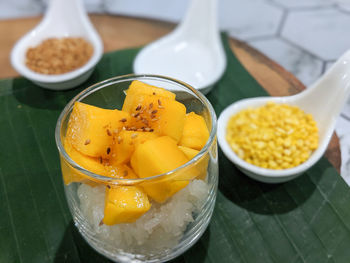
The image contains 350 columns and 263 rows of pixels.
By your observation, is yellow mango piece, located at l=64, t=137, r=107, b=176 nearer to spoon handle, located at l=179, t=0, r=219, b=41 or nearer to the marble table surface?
spoon handle, located at l=179, t=0, r=219, b=41

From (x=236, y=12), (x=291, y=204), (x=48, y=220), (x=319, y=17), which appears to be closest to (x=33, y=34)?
(x=48, y=220)

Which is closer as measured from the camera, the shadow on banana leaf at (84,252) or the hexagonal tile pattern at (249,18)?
the shadow on banana leaf at (84,252)

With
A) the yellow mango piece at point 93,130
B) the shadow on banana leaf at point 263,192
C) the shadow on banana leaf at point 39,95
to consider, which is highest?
the yellow mango piece at point 93,130

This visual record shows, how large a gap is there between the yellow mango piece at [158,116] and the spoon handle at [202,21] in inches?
33.5

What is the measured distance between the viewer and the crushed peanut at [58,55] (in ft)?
3.72

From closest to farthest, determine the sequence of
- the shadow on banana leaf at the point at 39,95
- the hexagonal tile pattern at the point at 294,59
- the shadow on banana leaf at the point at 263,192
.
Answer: the shadow on banana leaf at the point at 263,192 < the shadow on banana leaf at the point at 39,95 < the hexagonal tile pattern at the point at 294,59

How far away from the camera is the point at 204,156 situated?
500 mm

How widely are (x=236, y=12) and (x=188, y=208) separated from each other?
186cm

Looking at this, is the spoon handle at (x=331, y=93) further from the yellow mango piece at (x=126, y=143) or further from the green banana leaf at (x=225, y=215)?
the yellow mango piece at (x=126, y=143)

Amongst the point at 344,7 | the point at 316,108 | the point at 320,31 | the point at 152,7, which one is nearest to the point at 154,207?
the point at 316,108

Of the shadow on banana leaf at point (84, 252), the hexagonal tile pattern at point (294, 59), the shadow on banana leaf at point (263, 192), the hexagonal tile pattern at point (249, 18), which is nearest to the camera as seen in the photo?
the shadow on banana leaf at point (84, 252)

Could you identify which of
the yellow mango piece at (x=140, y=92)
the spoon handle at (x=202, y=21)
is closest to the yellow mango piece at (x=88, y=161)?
the yellow mango piece at (x=140, y=92)

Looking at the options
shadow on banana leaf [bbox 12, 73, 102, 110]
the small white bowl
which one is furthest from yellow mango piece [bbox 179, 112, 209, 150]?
shadow on banana leaf [bbox 12, 73, 102, 110]

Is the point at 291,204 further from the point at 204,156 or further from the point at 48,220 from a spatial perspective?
the point at 48,220
